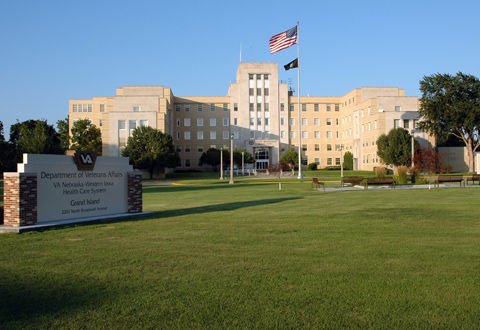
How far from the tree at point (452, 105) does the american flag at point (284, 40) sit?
1195 inches

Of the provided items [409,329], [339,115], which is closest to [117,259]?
[409,329]

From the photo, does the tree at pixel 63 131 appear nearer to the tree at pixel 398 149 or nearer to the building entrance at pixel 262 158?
the building entrance at pixel 262 158

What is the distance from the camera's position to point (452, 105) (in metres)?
62.2

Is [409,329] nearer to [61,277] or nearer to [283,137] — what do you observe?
[61,277]

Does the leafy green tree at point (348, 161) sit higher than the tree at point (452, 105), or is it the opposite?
the tree at point (452, 105)

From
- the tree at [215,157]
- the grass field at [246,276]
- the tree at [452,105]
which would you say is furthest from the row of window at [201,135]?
the grass field at [246,276]

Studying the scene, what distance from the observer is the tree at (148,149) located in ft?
216

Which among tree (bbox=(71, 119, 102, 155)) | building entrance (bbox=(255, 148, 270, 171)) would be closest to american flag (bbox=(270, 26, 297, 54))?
building entrance (bbox=(255, 148, 270, 171))

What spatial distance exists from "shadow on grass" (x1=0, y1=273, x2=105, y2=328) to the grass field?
2 cm

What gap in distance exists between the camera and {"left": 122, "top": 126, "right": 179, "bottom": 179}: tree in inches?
2596

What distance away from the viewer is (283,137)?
98.0 meters

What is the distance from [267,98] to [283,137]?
994 centimetres

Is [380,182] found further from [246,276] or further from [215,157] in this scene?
[215,157]

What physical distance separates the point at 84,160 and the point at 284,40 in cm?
3465
